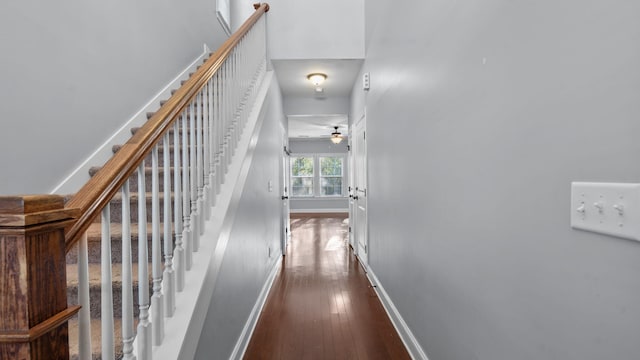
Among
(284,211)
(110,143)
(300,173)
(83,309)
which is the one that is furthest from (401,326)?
(300,173)

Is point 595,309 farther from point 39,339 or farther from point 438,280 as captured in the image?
point 39,339

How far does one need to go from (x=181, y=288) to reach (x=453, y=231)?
121 centimetres

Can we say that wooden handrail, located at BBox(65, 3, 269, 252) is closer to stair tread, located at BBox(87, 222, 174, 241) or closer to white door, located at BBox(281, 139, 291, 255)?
stair tread, located at BBox(87, 222, 174, 241)

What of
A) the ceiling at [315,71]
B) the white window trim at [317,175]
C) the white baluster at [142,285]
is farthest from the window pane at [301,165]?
the white baluster at [142,285]

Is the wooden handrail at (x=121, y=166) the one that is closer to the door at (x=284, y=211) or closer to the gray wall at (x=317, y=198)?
the door at (x=284, y=211)

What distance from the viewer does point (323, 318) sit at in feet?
8.32

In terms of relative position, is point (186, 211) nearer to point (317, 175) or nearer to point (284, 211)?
point (284, 211)

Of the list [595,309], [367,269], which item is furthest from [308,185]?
[595,309]

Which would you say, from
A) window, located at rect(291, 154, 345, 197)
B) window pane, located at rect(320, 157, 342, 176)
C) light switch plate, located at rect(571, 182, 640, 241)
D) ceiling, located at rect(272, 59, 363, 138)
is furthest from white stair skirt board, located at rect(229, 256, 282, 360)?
window pane, located at rect(320, 157, 342, 176)

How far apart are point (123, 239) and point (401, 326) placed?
6.55 feet

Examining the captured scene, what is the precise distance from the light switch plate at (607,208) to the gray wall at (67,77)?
241cm

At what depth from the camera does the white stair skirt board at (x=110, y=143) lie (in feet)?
6.44

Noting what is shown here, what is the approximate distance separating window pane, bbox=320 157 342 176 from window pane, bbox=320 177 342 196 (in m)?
0.17

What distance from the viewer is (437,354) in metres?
1.60
